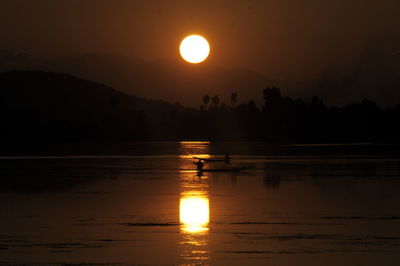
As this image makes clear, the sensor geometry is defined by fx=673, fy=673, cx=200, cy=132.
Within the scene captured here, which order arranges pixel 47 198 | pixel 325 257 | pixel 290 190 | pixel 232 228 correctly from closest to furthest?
pixel 325 257 → pixel 232 228 → pixel 47 198 → pixel 290 190

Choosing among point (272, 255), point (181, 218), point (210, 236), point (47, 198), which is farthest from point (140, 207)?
point (272, 255)

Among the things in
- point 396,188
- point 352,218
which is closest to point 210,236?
point 352,218

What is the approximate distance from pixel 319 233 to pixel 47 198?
2095 cm

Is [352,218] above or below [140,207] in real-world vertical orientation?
below

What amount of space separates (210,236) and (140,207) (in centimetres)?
1142

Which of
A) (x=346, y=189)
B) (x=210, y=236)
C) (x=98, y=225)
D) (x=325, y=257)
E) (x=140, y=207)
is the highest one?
(x=346, y=189)

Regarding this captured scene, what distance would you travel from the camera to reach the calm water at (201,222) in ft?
76.2

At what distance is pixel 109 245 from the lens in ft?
82.2

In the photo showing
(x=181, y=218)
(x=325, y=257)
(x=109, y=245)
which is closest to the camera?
(x=325, y=257)

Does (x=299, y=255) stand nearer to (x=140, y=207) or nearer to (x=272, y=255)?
A: (x=272, y=255)

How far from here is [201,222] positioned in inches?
1230

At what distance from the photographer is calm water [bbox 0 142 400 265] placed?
76.2 ft

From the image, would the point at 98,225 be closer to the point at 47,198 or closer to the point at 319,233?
the point at 319,233

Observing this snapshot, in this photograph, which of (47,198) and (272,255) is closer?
(272,255)
